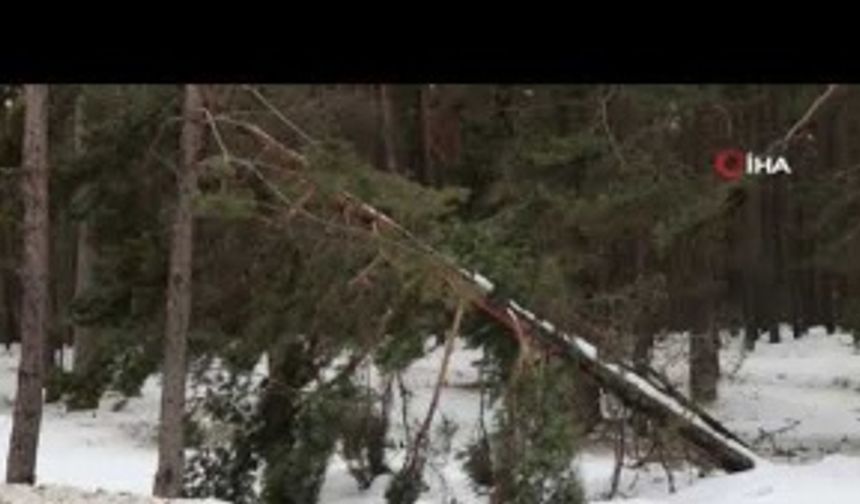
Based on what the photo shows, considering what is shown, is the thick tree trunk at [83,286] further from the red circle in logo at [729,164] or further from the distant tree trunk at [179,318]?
the red circle in logo at [729,164]

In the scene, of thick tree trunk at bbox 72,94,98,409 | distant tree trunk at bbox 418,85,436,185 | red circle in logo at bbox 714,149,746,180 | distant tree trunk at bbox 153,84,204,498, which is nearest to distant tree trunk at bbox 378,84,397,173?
distant tree trunk at bbox 418,85,436,185

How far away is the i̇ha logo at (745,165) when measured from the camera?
18750 mm

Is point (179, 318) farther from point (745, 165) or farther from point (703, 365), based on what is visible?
point (745, 165)

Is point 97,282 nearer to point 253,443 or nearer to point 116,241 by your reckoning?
point 116,241

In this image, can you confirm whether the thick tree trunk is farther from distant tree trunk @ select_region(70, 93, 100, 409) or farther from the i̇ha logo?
the i̇ha logo

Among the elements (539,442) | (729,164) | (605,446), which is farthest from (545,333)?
(729,164)

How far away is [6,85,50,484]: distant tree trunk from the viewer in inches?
544

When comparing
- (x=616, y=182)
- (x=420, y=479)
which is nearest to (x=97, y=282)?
(x=420, y=479)

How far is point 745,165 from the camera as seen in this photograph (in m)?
19.7

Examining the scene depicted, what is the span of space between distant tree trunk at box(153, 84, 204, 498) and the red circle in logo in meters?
7.28

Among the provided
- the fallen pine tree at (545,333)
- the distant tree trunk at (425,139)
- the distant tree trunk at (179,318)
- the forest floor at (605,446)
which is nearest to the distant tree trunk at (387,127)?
the distant tree trunk at (425,139)

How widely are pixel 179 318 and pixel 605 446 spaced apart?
664cm

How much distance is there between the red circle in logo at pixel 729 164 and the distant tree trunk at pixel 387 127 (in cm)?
574

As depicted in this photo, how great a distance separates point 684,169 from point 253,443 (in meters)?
6.69
